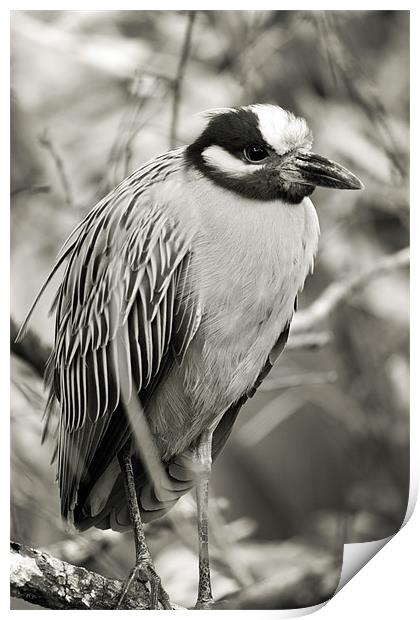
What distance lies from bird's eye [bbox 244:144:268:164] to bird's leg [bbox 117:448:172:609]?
457mm

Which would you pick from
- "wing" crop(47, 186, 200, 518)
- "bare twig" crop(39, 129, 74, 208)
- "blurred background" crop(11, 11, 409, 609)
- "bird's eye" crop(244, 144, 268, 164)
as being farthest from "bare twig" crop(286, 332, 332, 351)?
"bare twig" crop(39, 129, 74, 208)

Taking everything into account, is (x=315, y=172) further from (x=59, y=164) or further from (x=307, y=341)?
(x=59, y=164)

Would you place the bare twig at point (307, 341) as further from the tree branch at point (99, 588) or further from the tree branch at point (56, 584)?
the tree branch at point (56, 584)

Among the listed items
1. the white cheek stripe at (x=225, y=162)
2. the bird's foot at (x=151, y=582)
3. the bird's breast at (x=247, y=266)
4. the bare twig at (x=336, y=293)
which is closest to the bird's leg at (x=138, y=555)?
the bird's foot at (x=151, y=582)

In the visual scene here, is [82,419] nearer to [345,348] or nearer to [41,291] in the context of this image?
[41,291]

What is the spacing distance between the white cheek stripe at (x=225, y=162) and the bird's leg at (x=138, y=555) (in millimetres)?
431

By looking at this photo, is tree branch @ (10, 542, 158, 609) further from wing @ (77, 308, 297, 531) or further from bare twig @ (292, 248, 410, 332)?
bare twig @ (292, 248, 410, 332)

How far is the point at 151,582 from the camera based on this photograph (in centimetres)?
138

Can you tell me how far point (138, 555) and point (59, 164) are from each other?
0.57 m

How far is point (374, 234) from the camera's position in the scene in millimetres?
1404

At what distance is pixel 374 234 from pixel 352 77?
227mm

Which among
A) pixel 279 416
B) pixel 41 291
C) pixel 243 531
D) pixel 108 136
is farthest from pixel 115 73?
pixel 243 531

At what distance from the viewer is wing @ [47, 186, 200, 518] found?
1.36 meters

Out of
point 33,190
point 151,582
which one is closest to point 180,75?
point 33,190
